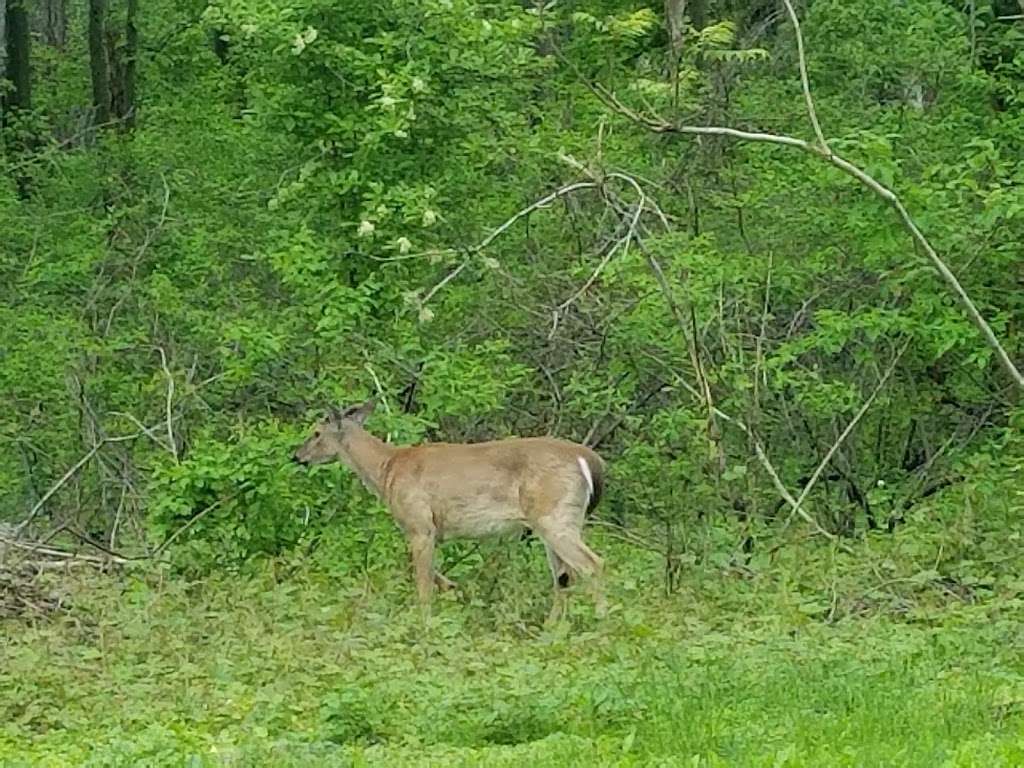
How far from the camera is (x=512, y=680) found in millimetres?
9180

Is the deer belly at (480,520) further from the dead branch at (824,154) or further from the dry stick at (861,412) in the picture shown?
the dead branch at (824,154)

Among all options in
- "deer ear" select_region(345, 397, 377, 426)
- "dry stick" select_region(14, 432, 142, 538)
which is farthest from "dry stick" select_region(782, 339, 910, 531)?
"dry stick" select_region(14, 432, 142, 538)

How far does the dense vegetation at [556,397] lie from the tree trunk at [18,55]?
36.4ft

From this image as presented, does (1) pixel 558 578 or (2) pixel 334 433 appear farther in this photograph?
(2) pixel 334 433

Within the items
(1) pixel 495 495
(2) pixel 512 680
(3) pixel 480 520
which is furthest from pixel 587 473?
(2) pixel 512 680

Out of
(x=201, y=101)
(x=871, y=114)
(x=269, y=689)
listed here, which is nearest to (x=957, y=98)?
(x=871, y=114)

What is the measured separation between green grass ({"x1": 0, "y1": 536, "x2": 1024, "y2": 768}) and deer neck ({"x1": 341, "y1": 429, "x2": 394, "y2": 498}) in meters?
1.37

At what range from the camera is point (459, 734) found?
8430 mm

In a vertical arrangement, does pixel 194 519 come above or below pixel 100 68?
above

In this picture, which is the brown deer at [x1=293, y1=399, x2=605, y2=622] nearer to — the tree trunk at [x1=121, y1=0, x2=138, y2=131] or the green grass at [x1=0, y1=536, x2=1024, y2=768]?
the green grass at [x1=0, y1=536, x2=1024, y2=768]

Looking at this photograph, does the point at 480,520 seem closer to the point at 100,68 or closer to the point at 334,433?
the point at 334,433

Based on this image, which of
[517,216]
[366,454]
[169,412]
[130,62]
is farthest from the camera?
[130,62]

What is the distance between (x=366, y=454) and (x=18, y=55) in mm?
18421

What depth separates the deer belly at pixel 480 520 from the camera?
→ 13.3 metres
